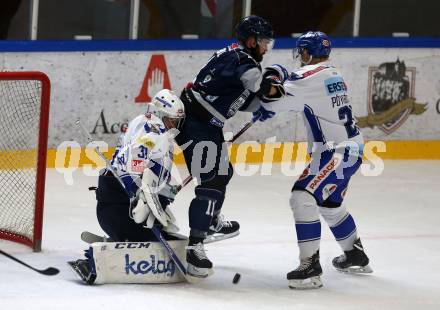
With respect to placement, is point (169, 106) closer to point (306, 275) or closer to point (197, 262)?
point (197, 262)

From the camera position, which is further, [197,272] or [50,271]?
[197,272]

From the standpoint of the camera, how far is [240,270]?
5.98 metres

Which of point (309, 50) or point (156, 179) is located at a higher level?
point (309, 50)

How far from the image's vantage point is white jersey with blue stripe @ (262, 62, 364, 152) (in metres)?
5.66

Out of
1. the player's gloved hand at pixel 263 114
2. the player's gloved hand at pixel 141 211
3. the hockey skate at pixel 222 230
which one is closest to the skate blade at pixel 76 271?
the player's gloved hand at pixel 141 211

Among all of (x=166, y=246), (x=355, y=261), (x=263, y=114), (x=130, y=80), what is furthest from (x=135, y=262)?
(x=130, y=80)

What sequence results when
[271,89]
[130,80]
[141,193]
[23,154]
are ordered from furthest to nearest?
[130,80]
[23,154]
[271,89]
[141,193]

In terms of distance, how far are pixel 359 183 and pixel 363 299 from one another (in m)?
A: 2.92

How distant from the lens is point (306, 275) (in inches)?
223

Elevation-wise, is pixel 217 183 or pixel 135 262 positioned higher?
pixel 217 183

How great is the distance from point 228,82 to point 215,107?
0.14 m

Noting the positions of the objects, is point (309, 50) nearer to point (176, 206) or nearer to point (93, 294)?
point (93, 294)

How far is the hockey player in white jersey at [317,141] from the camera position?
18.6 feet

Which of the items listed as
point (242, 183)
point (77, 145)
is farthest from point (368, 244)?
point (77, 145)
